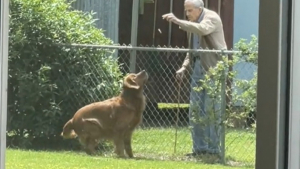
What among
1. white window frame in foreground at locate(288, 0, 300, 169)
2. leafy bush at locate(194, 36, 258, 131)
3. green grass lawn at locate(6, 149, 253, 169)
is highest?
white window frame in foreground at locate(288, 0, 300, 169)

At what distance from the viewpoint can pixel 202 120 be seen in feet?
16.4

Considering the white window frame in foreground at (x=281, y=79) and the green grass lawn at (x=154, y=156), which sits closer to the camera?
the white window frame in foreground at (x=281, y=79)

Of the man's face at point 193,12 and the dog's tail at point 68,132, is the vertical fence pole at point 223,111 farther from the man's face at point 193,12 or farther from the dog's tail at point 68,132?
the dog's tail at point 68,132

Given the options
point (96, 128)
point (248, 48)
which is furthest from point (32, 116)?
point (248, 48)

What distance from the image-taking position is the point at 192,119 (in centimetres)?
506

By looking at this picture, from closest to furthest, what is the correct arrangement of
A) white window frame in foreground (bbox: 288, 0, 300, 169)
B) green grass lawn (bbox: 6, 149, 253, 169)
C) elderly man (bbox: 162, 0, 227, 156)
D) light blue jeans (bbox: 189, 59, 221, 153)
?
white window frame in foreground (bbox: 288, 0, 300, 169), green grass lawn (bbox: 6, 149, 253, 169), elderly man (bbox: 162, 0, 227, 156), light blue jeans (bbox: 189, 59, 221, 153)

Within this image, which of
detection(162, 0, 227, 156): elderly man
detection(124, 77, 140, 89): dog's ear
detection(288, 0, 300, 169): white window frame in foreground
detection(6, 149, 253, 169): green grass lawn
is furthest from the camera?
detection(124, 77, 140, 89): dog's ear

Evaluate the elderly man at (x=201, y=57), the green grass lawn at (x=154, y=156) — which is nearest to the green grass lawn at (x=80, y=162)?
the green grass lawn at (x=154, y=156)

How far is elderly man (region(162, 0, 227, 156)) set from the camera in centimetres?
483

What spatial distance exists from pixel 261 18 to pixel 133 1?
15.0ft

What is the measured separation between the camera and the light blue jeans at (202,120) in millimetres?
4973

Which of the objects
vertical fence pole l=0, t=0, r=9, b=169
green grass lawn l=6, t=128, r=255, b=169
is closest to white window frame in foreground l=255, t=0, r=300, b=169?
vertical fence pole l=0, t=0, r=9, b=169

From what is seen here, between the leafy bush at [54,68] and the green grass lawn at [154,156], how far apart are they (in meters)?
0.35

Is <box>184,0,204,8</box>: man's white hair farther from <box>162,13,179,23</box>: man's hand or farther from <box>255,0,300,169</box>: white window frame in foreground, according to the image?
<box>255,0,300,169</box>: white window frame in foreground
